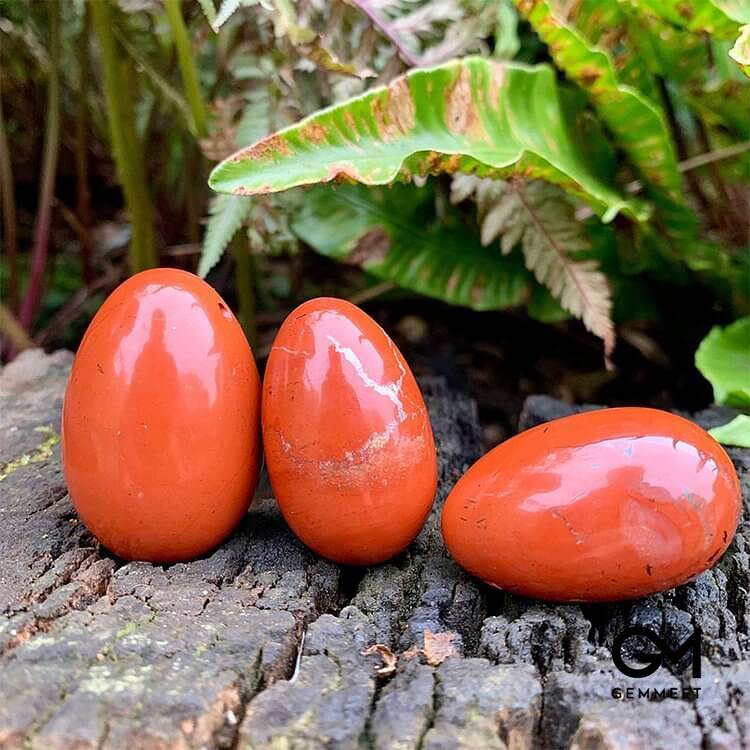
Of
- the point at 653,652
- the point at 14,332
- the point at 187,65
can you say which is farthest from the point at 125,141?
the point at 653,652

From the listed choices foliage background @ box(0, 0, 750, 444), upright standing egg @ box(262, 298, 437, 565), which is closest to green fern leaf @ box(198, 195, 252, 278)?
foliage background @ box(0, 0, 750, 444)

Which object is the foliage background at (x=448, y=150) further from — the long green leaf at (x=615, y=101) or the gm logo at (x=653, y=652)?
the gm logo at (x=653, y=652)

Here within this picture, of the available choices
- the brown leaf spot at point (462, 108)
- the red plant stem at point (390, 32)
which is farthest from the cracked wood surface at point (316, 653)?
the red plant stem at point (390, 32)

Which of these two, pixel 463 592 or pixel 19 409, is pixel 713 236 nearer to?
pixel 463 592

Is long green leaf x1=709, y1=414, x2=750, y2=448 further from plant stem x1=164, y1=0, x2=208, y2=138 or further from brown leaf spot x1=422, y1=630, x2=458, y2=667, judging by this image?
plant stem x1=164, y1=0, x2=208, y2=138

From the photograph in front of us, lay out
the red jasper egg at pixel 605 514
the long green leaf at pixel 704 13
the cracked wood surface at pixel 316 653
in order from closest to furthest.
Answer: the cracked wood surface at pixel 316 653 < the red jasper egg at pixel 605 514 < the long green leaf at pixel 704 13

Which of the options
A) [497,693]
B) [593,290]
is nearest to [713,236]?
[593,290]
